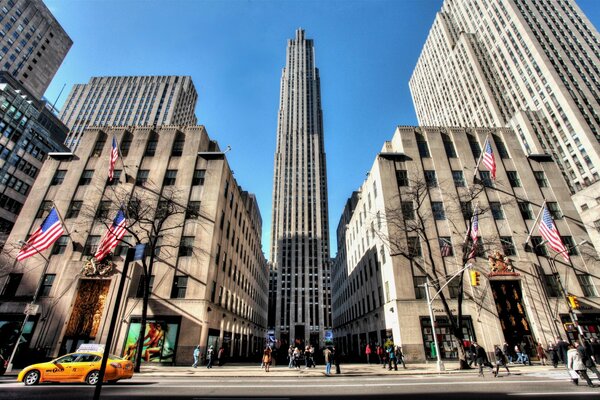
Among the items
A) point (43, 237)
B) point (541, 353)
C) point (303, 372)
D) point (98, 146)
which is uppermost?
point (98, 146)

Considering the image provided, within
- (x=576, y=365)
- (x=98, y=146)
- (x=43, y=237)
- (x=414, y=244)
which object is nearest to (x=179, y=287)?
(x=43, y=237)

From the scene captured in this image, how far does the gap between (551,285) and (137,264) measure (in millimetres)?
44206

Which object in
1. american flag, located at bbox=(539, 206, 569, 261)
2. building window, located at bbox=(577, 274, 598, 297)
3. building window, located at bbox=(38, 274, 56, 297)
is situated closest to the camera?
american flag, located at bbox=(539, 206, 569, 261)

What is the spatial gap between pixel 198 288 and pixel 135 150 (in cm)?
2057

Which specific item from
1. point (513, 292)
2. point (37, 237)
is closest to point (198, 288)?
point (37, 237)

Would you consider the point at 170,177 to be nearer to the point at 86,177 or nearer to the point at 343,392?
the point at 86,177

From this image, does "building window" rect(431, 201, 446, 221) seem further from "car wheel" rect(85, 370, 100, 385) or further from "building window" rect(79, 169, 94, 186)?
"building window" rect(79, 169, 94, 186)

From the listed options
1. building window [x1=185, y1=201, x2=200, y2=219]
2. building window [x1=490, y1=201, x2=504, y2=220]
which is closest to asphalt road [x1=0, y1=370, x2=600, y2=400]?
building window [x1=185, y1=201, x2=200, y2=219]

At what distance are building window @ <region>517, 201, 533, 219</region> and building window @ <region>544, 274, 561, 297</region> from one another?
6.98 metres

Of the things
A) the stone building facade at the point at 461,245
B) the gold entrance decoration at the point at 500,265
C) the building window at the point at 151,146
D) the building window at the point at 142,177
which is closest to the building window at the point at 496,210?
the stone building facade at the point at 461,245

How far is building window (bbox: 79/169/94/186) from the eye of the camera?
3484 centimetres

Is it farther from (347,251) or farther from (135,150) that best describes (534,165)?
(135,150)

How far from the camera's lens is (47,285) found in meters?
29.0

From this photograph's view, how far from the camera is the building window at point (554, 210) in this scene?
3375 cm
